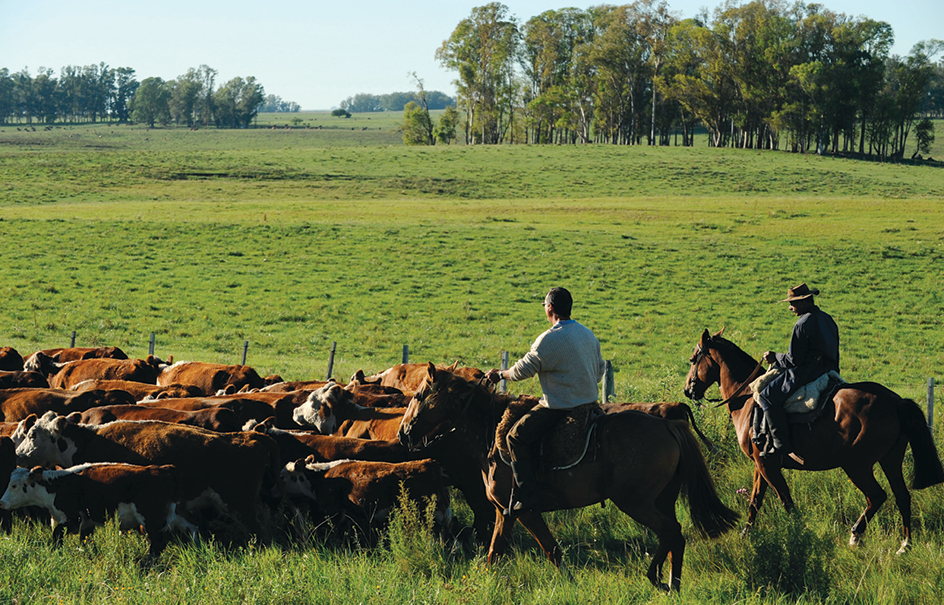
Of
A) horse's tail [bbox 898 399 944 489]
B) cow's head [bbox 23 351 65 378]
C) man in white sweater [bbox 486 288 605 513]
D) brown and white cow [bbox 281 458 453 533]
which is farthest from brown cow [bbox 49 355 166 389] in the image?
horse's tail [bbox 898 399 944 489]

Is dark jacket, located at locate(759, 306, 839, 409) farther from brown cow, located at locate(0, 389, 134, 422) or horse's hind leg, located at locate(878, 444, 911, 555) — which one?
brown cow, located at locate(0, 389, 134, 422)

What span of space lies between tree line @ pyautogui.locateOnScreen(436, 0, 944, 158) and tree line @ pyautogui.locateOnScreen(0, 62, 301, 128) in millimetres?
78310

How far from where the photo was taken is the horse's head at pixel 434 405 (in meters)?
7.41

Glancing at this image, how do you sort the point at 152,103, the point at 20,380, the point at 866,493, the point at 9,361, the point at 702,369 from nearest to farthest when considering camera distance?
the point at 866,493 → the point at 702,369 → the point at 20,380 → the point at 9,361 → the point at 152,103

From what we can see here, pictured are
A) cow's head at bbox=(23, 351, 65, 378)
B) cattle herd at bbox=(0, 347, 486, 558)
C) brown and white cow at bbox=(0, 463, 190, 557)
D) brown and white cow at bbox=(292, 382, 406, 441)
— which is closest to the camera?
brown and white cow at bbox=(0, 463, 190, 557)

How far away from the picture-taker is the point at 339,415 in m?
11.3

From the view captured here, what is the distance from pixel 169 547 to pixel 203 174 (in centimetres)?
6365

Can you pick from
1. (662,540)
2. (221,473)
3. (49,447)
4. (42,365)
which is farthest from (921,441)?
(42,365)

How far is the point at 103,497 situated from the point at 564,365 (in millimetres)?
4729

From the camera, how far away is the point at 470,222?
1732 inches

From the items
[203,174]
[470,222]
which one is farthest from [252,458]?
[203,174]

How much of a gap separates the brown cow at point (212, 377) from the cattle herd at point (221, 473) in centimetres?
341

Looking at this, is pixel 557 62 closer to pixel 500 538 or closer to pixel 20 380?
pixel 20 380

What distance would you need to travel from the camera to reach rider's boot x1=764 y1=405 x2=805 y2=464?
8586 millimetres
